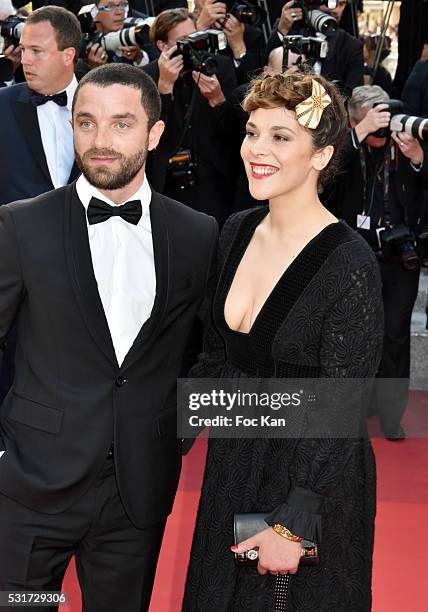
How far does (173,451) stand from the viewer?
2.16m

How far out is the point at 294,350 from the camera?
1.93 m

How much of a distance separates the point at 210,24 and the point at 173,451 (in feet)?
11.3

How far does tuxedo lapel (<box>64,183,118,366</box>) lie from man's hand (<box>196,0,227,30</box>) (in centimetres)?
332

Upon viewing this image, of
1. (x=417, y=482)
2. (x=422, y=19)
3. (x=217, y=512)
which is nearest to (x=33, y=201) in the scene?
(x=217, y=512)

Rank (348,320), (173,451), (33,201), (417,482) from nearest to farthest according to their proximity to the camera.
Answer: (348,320) < (33,201) < (173,451) < (417,482)

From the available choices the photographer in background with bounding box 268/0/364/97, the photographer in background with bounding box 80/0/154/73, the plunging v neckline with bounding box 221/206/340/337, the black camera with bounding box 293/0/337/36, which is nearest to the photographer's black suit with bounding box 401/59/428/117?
the photographer in background with bounding box 268/0/364/97

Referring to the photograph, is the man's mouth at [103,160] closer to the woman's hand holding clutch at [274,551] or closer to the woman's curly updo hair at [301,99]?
the woman's curly updo hair at [301,99]

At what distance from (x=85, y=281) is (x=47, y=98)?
7.27ft

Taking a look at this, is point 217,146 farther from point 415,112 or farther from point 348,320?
point 348,320

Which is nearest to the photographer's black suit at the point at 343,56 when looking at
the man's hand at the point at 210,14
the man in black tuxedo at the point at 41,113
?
the man's hand at the point at 210,14

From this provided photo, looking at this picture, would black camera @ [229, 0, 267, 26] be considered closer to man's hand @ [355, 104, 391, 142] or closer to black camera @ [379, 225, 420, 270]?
man's hand @ [355, 104, 391, 142]

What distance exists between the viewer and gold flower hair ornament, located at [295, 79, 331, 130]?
6.31ft

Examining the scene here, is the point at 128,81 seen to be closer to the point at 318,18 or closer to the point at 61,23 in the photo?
the point at 61,23

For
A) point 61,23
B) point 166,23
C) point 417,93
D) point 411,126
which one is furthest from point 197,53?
point 417,93
